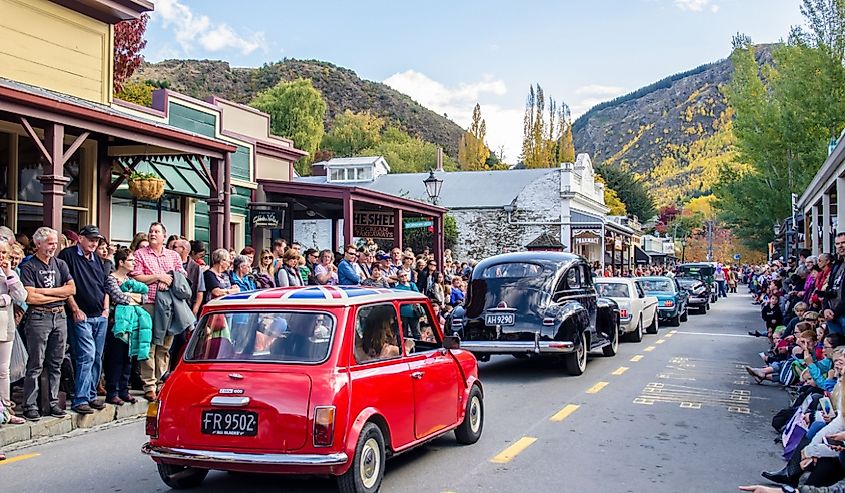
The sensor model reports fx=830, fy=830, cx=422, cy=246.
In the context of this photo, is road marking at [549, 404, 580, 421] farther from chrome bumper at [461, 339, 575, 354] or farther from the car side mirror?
the car side mirror

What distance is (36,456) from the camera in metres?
7.89

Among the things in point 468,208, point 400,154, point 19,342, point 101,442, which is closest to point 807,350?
point 101,442

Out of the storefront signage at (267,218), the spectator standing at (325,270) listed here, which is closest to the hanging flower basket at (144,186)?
the spectator standing at (325,270)

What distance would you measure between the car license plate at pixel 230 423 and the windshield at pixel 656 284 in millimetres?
21928

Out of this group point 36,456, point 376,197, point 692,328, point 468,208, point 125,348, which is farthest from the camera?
point 468,208

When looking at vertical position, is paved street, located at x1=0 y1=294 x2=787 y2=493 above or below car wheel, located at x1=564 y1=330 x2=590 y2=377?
below

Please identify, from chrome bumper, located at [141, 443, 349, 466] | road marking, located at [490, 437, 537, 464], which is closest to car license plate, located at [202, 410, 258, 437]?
chrome bumper, located at [141, 443, 349, 466]

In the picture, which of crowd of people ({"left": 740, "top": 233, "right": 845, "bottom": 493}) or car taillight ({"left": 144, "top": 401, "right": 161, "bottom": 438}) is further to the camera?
crowd of people ({"left": 740, "top": 233, "right": 845, "bottom": 493})

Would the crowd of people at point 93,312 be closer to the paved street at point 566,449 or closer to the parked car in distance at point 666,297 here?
the paved street at point 566,449

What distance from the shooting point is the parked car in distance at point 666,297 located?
83.1 ft

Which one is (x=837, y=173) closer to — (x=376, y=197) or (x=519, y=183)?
(x=376, y=197)

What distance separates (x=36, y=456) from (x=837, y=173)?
13590 mm

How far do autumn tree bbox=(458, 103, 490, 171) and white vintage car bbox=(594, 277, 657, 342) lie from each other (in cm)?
7744

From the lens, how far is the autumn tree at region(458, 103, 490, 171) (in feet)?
322
